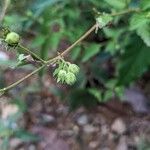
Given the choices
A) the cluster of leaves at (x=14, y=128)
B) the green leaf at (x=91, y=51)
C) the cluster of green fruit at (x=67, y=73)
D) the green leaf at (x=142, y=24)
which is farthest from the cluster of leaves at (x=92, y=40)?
the cluster of green fruit at (x=67, y=73)

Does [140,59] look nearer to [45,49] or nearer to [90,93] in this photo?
[45,49]

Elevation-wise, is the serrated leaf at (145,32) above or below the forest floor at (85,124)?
below

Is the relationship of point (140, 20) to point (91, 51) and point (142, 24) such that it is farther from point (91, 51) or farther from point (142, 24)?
point (91, 51)

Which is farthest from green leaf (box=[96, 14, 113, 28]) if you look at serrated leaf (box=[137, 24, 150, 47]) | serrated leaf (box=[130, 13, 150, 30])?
serrated leaf (box=[137, 24, 150, 47])

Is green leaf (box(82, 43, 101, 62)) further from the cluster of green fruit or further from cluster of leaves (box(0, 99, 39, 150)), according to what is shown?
the cluster of green fruit

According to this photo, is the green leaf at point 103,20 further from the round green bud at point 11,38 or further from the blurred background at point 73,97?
the blurred background at point 73,97

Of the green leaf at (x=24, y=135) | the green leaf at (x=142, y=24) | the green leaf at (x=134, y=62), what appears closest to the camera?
the green leaf at (x=142, y=24)
